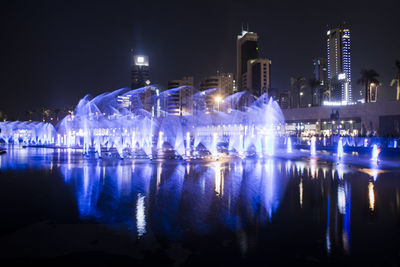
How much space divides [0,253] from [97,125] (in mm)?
89292

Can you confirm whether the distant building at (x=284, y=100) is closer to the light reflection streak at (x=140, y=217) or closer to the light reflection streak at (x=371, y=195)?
the light reflection streak at (x=371, y=195)

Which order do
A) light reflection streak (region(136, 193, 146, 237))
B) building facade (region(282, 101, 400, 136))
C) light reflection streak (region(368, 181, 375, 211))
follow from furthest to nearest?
building facade (region(282, 101, 400, 136))
light reflection streak (region(368, 181, 375, 211))
light reflection streak (region(136, 193, 146, 237))

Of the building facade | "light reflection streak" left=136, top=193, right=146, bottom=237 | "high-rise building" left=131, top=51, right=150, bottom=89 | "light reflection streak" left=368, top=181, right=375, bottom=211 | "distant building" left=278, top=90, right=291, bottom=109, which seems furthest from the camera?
"high-rise building" left=131, top=51, right=150, bottom=89

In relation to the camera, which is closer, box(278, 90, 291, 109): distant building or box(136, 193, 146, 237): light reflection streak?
box(136, 193, 146, 237): light reflection streak

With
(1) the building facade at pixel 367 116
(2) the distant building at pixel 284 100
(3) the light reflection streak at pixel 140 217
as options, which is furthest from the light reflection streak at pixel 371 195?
(2) the distant building at pixel 284 100

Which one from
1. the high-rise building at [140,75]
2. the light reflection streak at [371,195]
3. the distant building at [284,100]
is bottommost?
the light reflection streak at [371,195]

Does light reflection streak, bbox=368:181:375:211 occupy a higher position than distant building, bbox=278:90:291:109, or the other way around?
distant building, bbox=278:90:291:109

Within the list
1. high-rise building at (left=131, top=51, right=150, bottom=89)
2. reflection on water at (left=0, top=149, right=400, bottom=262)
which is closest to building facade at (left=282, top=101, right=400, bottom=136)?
reflection on water at (left=0, top=149, right=400, bottom=262)

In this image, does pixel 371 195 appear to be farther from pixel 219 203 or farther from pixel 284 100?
pixel 284 100

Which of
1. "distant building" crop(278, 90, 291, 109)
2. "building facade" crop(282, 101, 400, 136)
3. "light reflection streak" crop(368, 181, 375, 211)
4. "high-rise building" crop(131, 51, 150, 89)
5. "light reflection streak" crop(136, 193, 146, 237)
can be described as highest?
"high-rise building" crop(131, 51, 150, 89)

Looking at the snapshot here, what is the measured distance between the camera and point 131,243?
596cm

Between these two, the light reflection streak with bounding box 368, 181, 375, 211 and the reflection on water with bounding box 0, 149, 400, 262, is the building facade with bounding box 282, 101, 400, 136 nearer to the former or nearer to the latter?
the light reflection streak with bounding box 368, 181, 375, 211

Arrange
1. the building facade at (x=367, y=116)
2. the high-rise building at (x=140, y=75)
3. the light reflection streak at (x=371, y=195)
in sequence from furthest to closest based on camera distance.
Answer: the high-rise building at (x=140, y=75) → the building facade at (x=367, y=116) → the light reflection streak at (x=371, y=195)

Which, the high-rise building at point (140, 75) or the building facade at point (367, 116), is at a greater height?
the high-rise building at point (140, 75)
